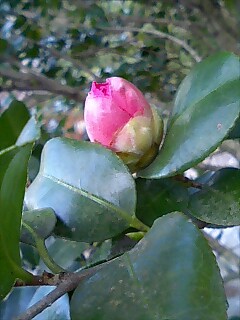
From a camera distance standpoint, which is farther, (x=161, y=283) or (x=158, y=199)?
(x=158, y=199)

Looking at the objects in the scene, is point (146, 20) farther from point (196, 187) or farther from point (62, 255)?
point (196, 187)

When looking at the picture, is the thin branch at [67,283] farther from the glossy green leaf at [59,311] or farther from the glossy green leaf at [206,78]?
the glossy green leaf at [206,78]

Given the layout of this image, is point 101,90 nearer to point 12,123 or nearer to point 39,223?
point 39,223

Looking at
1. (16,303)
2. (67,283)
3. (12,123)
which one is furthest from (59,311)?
(12,123)

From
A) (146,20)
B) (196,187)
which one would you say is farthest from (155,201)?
(146,20)

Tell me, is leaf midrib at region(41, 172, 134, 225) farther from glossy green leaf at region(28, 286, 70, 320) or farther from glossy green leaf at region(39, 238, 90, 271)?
glossy green leaf at region(39, 238, 90, 271)

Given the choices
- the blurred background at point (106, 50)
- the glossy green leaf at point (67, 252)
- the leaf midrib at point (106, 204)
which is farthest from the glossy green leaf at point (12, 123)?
the blurred background at point (106, 50)
